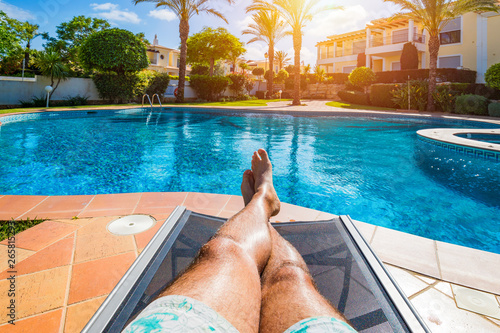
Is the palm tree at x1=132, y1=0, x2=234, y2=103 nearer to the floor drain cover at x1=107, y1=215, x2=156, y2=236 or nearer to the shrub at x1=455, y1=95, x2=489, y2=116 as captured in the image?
the shrub at x1=455, y1=95, x2=489, y2=116

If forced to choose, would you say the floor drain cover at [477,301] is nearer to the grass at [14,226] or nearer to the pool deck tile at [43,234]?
the pool deck tile at [43,234]

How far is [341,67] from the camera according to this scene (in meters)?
31.7

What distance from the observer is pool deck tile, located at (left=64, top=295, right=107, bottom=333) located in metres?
1.15

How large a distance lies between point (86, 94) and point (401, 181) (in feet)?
52.3

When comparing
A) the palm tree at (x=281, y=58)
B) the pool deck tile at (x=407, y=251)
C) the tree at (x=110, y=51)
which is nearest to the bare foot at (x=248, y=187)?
the pool deck tile at (x=407, y=251)

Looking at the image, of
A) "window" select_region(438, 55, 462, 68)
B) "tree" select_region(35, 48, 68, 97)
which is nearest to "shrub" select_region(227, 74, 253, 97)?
"tree" select_region(35, 48, 68, 97)

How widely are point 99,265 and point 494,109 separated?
48.9 ft

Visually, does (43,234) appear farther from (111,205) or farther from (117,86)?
(117,86)

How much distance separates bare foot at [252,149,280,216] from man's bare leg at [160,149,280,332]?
271mm

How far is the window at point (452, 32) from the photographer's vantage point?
20852 millimetres

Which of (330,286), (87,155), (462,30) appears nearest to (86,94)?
(87,155)

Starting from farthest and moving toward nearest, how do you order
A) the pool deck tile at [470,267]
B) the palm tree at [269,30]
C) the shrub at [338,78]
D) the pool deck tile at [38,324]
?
the shrub at [338,78], the palm tree at [269,30], the pool deck tile at [470,267], the pool deck tile at [38,324]

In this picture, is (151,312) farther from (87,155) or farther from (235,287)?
(87,155)

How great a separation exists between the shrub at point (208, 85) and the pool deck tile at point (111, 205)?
18328 mm
